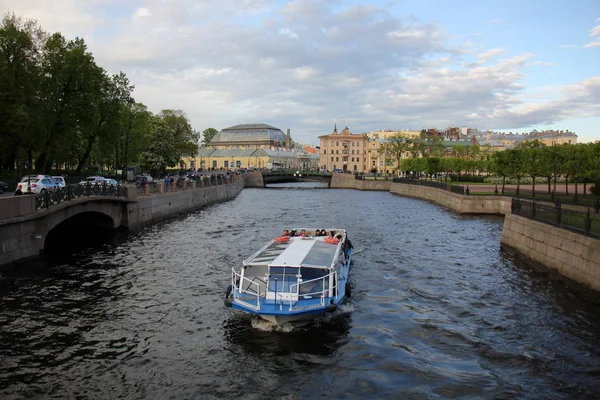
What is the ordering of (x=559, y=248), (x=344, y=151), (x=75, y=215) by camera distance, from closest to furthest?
(x=559, y=248) → (x=75, y=215) → (x=344, y=151)

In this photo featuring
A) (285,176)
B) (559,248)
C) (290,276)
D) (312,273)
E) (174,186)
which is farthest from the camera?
(285,176)

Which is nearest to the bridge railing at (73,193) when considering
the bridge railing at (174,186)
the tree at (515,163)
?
the bridge railing at (174,186)

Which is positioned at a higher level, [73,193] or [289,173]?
[289,173]

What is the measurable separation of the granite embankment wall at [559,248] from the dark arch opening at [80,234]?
Answer: 84.5 ft

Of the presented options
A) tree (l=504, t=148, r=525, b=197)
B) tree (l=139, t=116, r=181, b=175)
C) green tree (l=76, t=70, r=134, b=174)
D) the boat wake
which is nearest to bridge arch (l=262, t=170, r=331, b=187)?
tree (l=139, t=116, r=181, b=175)

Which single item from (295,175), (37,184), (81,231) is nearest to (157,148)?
(37,184)

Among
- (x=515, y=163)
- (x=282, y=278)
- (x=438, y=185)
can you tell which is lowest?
(x=282, y=278)

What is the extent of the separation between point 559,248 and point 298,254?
511 inches

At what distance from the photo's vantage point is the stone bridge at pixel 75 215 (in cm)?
2316

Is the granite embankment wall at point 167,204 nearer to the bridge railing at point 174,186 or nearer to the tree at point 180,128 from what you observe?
the bridge railing at point 174,186

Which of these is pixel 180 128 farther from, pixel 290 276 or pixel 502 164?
pixel 290 276

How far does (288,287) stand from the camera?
16.4 m

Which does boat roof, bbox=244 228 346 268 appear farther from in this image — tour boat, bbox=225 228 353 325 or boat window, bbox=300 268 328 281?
boat window, bbox=300 268 328 281

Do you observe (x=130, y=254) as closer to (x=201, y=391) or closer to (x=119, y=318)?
(x=119, y=318)
